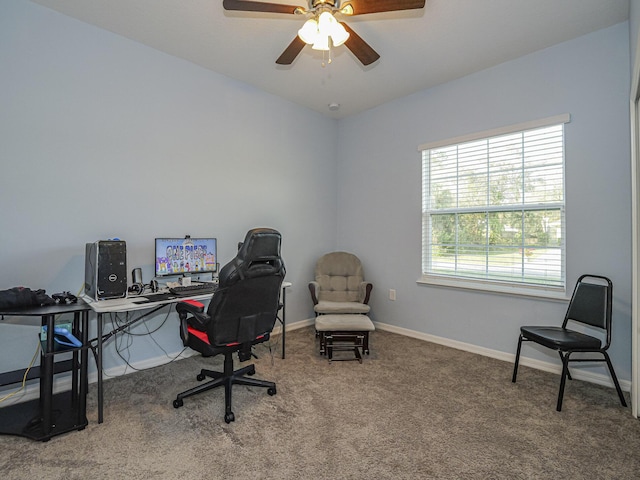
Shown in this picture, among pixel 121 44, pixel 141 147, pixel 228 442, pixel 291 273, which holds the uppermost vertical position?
pixel 121 44

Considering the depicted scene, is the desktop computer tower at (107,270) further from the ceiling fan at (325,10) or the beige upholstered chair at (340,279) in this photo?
the beige upholstered chair at (340,279)

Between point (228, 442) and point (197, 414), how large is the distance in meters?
0.39

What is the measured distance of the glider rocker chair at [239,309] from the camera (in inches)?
80.8

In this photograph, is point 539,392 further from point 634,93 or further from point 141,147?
point 141,147

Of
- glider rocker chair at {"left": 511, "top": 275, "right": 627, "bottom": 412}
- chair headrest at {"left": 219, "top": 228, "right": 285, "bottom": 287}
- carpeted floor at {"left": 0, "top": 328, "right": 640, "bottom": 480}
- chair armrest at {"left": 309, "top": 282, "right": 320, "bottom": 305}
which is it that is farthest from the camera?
chair armrest at {"left": 309, "top": 282, "right": 320, "bottom": 305}

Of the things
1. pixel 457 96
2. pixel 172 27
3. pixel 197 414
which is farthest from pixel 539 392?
pixel 172 27

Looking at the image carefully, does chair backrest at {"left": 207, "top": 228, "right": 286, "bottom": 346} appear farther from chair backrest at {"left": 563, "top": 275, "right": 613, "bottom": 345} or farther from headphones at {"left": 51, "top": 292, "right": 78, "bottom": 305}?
chair backrest at {"left": 563, "top": 275, "right": 613, "bottom": 345}

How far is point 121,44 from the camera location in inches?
107

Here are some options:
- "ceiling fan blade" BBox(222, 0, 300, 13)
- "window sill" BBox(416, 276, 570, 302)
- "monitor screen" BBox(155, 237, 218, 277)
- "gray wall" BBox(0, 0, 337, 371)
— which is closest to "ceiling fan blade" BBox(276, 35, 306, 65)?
"ceiling fan blade" BBox(222, 0, 300, 13)

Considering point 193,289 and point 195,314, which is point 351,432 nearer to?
point 195,314

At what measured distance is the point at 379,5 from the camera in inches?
72.7

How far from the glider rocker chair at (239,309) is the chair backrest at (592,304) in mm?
2295

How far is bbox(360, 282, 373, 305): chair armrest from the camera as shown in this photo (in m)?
3.67

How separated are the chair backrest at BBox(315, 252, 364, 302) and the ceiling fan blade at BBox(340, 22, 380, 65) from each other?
227 centimetres
